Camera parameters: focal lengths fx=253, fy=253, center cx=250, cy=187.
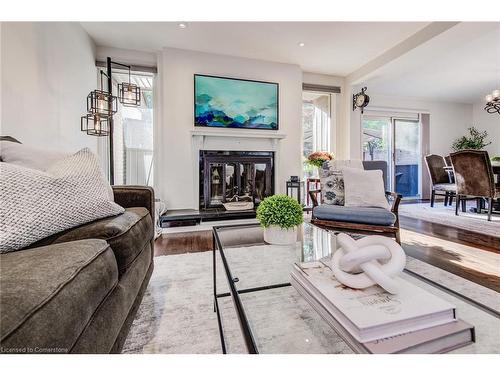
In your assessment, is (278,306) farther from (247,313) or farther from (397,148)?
(397,148)

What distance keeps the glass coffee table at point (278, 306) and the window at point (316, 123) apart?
3791mm

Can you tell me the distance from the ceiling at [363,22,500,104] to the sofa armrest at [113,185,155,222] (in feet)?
11.8

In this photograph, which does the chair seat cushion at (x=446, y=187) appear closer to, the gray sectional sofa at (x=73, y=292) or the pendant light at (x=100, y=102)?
the gray sectional sofa at (x=73, y=292)

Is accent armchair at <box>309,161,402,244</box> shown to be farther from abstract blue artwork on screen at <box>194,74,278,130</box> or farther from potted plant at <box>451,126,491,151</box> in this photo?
potted plant at <box>451,126,491,151</box>

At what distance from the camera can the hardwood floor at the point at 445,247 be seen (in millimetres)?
1884

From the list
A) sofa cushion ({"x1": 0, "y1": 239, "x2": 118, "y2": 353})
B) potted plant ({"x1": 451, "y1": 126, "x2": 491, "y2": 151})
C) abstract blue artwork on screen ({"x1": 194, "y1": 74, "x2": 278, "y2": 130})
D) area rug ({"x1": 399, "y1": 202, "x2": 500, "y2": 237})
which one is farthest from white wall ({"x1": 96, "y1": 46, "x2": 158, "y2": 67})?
potted plant ({"x1": 451, "y1": 126, "x2": 491, "y2": 151})

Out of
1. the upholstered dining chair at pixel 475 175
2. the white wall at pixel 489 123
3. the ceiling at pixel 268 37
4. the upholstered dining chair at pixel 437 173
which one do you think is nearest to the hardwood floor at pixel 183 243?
the ceiling at pixel 268 37

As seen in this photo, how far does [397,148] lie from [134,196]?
6.51 m

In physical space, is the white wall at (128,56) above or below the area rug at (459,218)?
above

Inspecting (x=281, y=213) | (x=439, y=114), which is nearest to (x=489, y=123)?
(x=439, y=114)

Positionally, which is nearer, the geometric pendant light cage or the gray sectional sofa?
the gray sectional sofa

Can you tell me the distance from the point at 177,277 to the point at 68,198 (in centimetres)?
102

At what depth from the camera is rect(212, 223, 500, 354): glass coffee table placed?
0.69m
